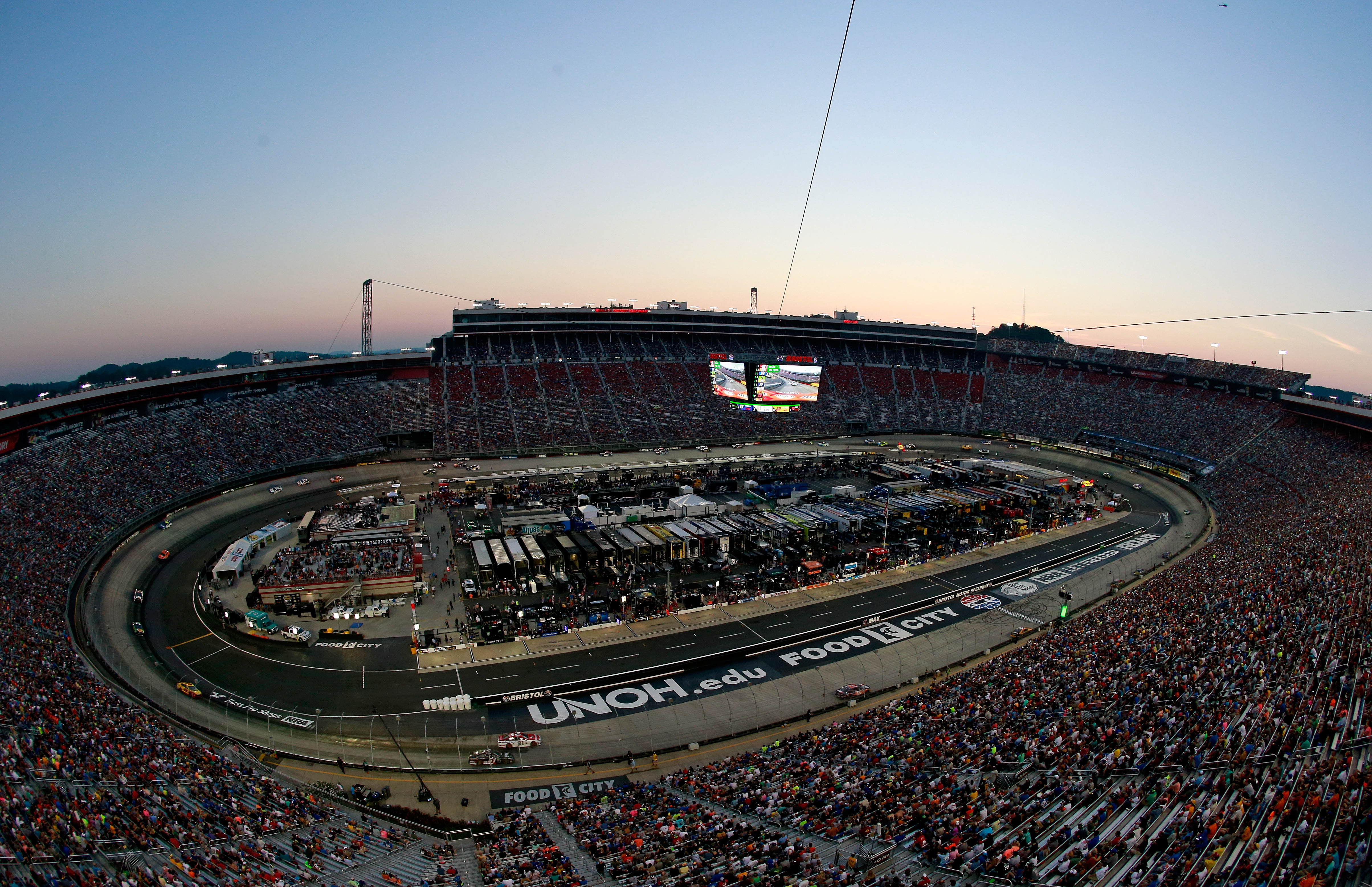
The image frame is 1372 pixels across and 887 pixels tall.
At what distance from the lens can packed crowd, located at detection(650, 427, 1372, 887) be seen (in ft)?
44.3

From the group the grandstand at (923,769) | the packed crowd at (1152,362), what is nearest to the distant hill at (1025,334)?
the packed crowd at (1152,362)

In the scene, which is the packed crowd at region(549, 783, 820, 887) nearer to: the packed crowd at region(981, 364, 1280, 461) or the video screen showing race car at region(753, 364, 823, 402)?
the video screen showing race car at region(753, 364, 823, 402)

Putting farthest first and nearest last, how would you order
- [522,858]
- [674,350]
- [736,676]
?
[674,350] → [736,676] → [522,858]

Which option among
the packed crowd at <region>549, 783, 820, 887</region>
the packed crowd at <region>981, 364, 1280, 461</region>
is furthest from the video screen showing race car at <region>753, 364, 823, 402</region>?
the packed crowd at <region>549, 783, 820, 887</region>

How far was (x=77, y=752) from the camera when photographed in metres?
18.5

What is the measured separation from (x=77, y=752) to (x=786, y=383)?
5828cm

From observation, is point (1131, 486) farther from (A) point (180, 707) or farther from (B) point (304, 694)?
(A) point (180, 707)

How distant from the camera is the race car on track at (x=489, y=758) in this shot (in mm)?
22703

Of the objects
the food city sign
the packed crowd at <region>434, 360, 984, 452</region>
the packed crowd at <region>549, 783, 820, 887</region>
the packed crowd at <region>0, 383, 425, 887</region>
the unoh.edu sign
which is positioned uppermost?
the packed crowd at <region>434, 360, 984, 452</region>

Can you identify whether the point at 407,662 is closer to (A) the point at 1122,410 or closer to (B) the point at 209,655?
(B) the point at 209,655

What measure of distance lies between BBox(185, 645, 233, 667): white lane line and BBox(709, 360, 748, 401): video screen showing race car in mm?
46093

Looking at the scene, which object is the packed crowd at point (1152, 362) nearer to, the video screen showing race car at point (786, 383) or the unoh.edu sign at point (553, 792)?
the video screen showing race car at point (786, 383)

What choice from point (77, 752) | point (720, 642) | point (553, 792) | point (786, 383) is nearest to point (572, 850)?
point (553, 792)

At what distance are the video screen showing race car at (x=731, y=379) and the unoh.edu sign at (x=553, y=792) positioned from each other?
47.1 metres
